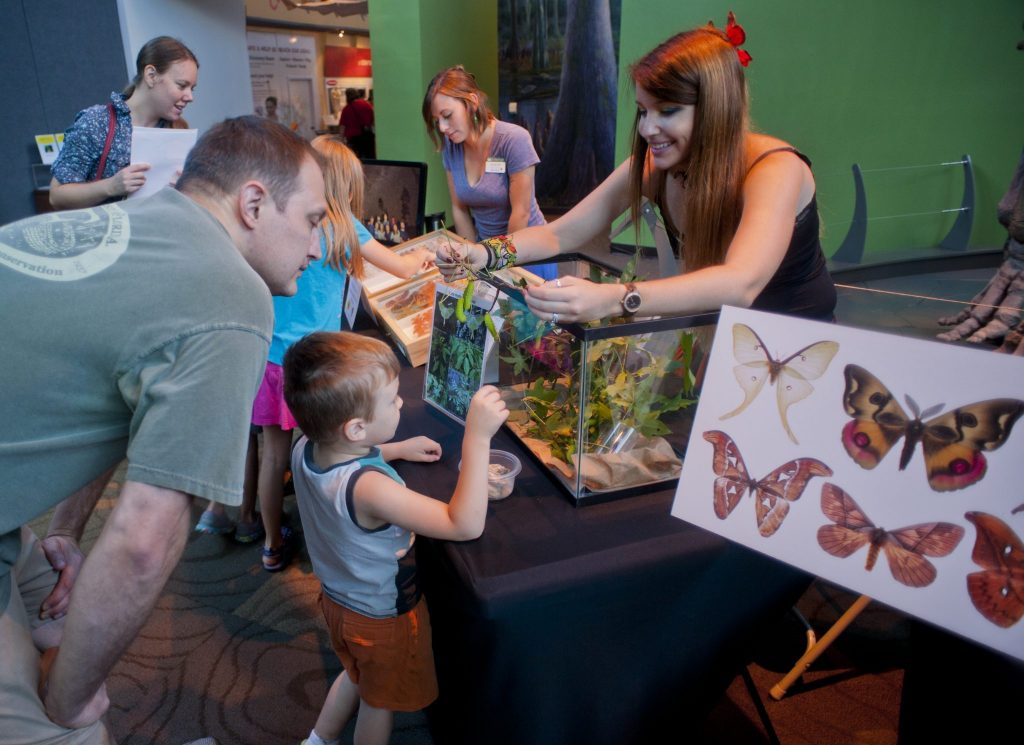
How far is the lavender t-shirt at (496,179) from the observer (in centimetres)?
278

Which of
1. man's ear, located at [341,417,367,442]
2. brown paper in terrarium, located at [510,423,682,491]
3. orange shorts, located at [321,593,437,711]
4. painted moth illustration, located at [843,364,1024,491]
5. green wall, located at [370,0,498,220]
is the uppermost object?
green wall, located at [370,0,498,220]

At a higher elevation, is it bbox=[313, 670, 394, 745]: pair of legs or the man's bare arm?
the man's bare arm

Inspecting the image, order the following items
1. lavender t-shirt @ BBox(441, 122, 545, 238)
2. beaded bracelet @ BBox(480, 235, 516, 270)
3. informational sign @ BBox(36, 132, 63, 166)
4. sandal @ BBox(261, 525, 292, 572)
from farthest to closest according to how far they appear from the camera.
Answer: informational sign @ BBox(36, 132, 63, 166) < lavender t-shirt @ BBox(441, 122, 545, 238) < sandal @ BBox(261, 525, 292, 572) < beaded bracelet @ BBox(480, 235, 516, 270)

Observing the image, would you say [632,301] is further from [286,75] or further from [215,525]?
[286,75]

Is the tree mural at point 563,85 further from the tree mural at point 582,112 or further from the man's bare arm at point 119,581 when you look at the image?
the man's bare arm at point 119,581

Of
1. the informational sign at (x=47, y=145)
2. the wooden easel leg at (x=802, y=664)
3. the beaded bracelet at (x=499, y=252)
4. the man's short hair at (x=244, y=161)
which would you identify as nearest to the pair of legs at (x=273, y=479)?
the beaded bracelet at (x=499, y=252)

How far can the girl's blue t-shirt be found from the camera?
194 cm

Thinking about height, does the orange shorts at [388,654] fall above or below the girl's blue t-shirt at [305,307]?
below

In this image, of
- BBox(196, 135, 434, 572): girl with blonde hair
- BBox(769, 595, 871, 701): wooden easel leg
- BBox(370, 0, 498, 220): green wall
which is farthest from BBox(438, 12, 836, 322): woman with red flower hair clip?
BBox(370, 0, 498, 220): green wall

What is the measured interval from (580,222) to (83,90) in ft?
15.4

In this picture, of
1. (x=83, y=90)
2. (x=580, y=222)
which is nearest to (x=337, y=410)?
(x=580, y=222)

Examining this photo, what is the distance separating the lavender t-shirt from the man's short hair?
1820 millimetres

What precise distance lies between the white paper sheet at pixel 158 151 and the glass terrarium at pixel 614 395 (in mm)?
1881

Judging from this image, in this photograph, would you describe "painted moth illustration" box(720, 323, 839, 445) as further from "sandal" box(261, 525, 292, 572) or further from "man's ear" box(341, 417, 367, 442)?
"sandal" box(261, 525, 292, 572)
